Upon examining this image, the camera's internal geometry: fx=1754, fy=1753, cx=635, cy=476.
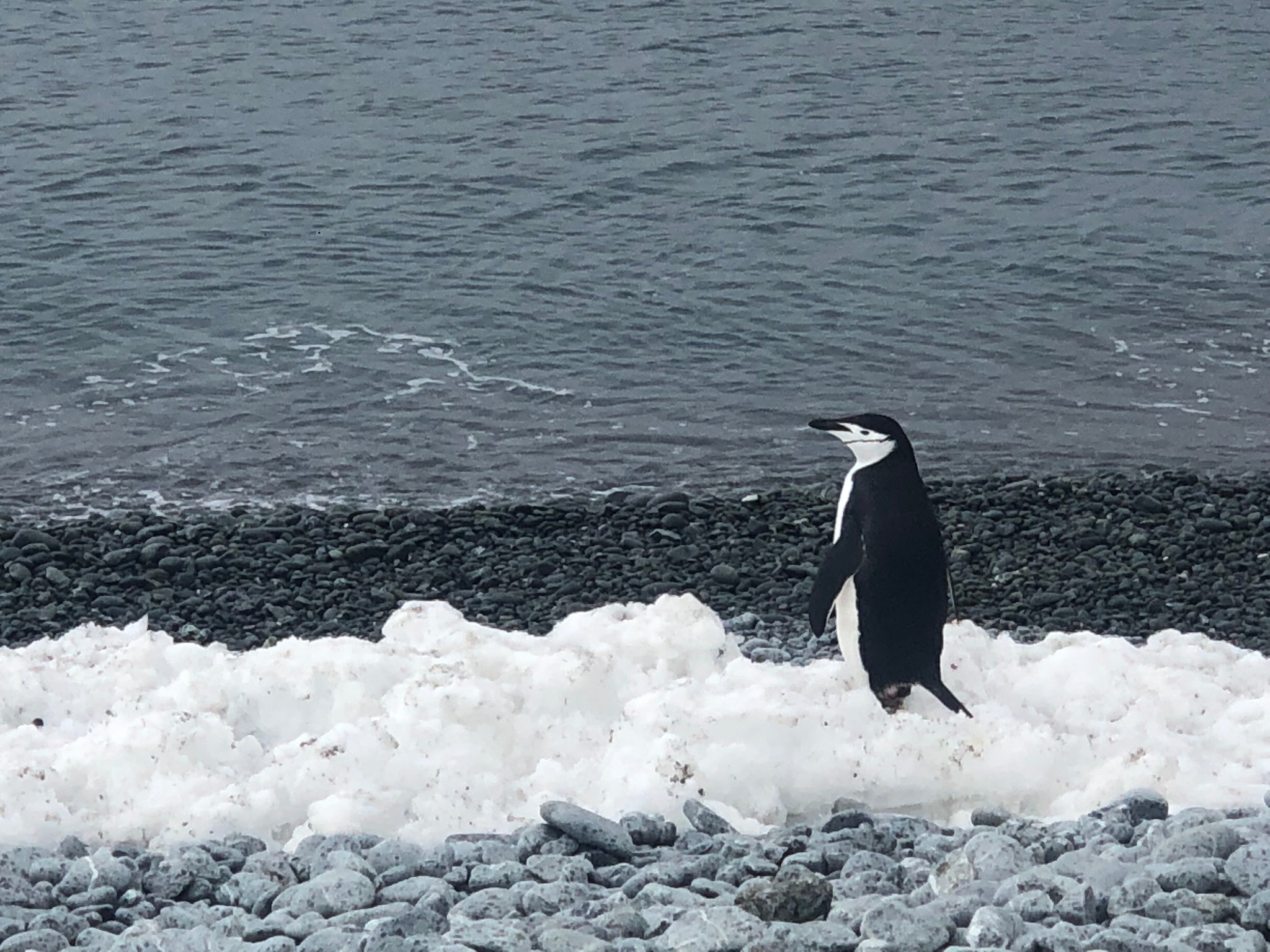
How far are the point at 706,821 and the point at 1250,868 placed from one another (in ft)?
5.62

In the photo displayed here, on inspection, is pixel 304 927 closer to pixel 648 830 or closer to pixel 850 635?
pixel 648 830

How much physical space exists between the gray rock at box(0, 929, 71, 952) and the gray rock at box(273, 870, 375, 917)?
61 cm

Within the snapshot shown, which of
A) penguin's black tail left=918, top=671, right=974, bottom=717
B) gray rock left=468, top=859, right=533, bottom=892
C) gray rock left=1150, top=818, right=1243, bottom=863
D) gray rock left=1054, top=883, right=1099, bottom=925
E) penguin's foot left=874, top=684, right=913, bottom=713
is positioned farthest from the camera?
penguin's foot left=874, top=684, right=913, bottom=713

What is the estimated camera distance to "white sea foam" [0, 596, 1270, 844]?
5.95 meters

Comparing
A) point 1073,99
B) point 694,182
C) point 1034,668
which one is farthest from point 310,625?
point 1073,99

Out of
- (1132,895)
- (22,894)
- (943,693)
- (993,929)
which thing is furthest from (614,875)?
(943,693)

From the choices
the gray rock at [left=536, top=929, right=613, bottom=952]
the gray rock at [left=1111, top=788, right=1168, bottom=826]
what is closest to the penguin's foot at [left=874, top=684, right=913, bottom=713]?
the gray rock at [left=1111, top=788, right=1168, bottom=826]

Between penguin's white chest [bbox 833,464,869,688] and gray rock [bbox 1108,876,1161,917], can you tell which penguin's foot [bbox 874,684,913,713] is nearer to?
penguin's white chest [bbox 833,464,869,688]

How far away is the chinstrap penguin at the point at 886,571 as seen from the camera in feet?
22.4

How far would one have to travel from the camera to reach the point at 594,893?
5133 mm

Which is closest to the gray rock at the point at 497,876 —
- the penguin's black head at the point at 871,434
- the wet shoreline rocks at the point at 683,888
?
the wet shoreline rocks at the point at 683,888

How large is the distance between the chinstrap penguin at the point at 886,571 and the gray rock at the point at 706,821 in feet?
4.00

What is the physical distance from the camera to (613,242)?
20031 millimetres

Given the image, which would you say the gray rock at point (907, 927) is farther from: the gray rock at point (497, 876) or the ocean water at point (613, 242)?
the ocean water at point (613, 242)
